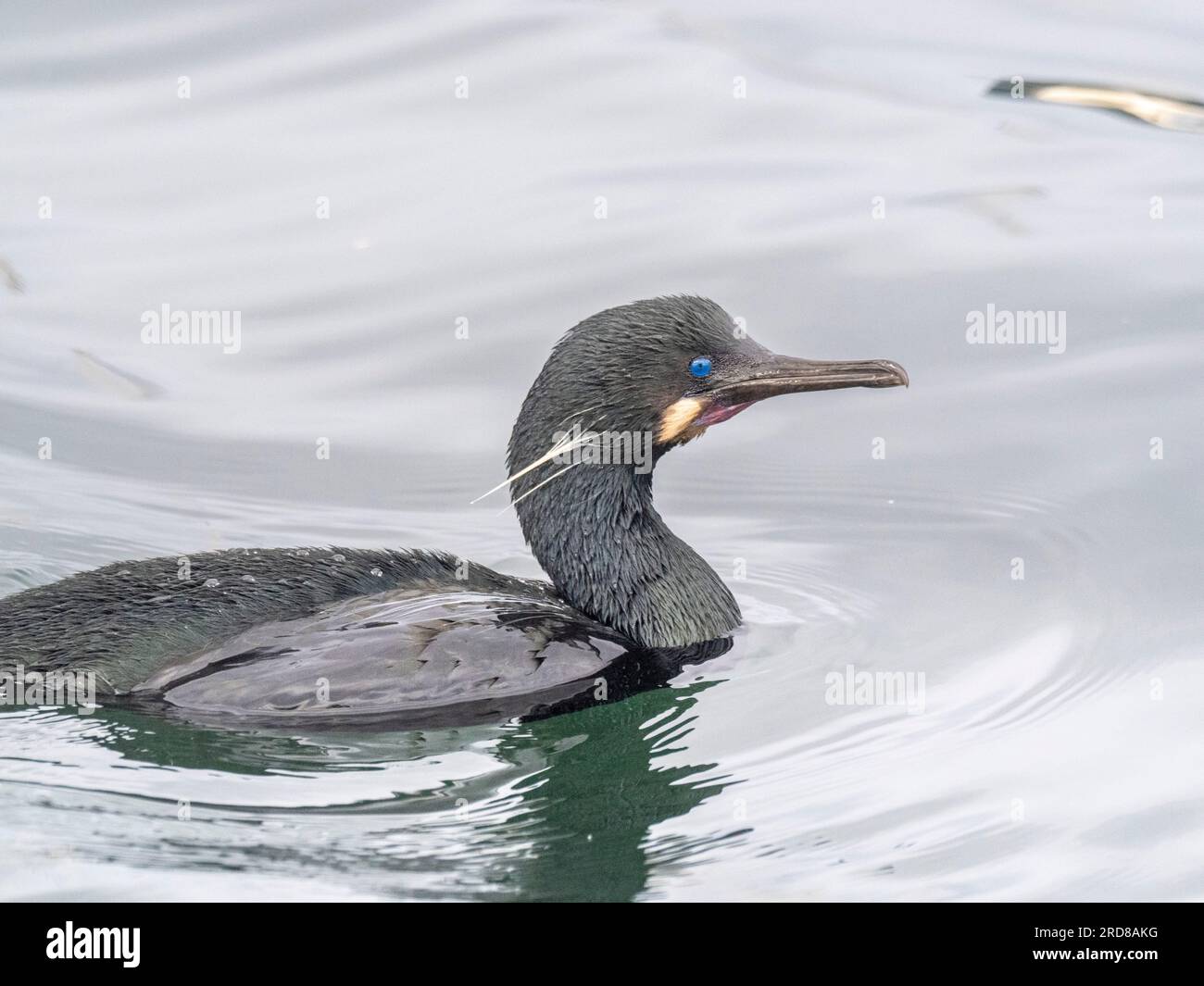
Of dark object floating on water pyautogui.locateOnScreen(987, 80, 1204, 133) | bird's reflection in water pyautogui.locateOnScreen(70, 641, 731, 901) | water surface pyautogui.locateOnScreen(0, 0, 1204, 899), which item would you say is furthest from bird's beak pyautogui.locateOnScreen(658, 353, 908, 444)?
dark object floating on water pyautogui.locateOnScreen(987, 80, 1204, 133)

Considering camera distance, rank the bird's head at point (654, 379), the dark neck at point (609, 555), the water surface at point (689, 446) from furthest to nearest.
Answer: the dark neck at point (609, 555) < the bird's head at point (654, 379) < the water surface at point (689, 446)

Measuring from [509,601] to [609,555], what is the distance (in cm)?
55

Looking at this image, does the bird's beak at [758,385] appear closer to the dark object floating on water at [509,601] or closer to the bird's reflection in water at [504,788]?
the dark object floating on water at [509,601]

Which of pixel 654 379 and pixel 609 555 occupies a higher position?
pixel 654 379

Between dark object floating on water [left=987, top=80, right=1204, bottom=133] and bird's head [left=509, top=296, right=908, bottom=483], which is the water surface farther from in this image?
bird's head [left=509, top=296, right=908, bottom=483]

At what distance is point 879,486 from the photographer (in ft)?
30.3

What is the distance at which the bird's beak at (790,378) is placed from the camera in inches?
289

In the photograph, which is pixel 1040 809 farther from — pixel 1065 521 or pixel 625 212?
pixel 625 212

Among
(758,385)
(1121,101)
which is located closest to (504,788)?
(758,385)

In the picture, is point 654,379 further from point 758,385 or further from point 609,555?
point 609,555

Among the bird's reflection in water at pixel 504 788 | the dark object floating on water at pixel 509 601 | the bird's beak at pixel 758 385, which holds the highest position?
the bird's beak at pixel 758 385

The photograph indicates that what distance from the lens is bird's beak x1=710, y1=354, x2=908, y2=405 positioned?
24.1 feet

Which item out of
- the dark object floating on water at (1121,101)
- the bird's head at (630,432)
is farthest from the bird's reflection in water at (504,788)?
the dark object floating on water at (1121,101)

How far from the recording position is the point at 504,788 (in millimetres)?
6203
